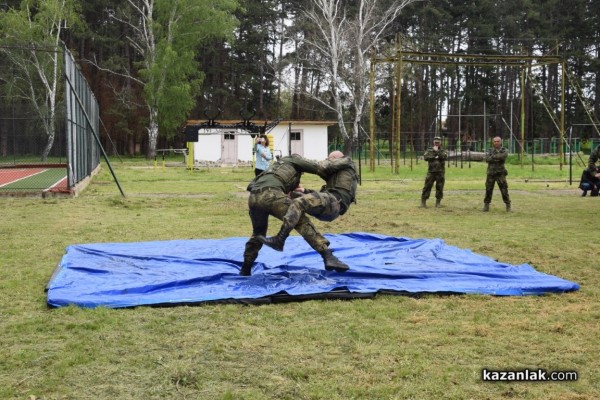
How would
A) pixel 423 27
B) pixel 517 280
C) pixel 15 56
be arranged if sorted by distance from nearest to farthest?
pixel 517 280 < pixel 15 56 < pixel 423 27

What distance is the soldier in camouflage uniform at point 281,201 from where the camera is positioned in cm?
A: 702

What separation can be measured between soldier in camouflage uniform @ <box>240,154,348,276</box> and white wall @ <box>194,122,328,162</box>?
31.8 m

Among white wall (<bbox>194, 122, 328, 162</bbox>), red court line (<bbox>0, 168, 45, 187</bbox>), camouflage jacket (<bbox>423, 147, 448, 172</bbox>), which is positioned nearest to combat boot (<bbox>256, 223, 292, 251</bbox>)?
camouflage jacket (<bbox>423, 147, 448, 172</bbox>)

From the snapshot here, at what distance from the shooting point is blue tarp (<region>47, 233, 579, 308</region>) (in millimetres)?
6301

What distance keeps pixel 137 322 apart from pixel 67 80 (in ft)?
41.0

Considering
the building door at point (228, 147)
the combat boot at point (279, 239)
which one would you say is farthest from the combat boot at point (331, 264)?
the building door at point (228, 147)

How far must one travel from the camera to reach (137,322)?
216 inches

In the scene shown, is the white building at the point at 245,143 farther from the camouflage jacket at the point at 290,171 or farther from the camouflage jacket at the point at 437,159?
the camouflage jacket at the point at 290,171

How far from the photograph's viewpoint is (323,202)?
7.10m

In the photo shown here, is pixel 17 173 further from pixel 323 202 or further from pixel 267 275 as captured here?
pixel 323 202

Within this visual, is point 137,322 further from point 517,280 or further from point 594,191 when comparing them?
point 594,191

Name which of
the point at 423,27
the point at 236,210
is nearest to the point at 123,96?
the point at 423,27

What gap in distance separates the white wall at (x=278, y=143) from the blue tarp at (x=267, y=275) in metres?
30.8

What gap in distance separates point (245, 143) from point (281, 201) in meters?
33.2
